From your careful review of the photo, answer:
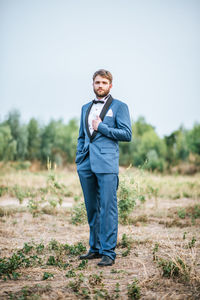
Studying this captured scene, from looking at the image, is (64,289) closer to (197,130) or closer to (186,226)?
(186,226)

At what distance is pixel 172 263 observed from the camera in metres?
2.91

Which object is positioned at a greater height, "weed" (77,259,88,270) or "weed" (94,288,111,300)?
"weed" (94,288,111,300)

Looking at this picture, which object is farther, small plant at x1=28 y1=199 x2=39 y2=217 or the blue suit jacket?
small plant at x1=28 y1=199 x2=39 y2=217

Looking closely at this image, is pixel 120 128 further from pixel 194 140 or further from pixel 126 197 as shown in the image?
pixel 194 140

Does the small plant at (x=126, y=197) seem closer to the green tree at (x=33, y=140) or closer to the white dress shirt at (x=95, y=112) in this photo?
the white dress shirt at (x=95, y=112)

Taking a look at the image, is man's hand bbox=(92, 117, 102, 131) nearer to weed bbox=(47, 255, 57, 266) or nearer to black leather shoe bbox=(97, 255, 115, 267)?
black leather shoe bbox=(97, 255, 115, 267)

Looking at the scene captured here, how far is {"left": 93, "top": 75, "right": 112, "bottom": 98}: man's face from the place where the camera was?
3.61 metres

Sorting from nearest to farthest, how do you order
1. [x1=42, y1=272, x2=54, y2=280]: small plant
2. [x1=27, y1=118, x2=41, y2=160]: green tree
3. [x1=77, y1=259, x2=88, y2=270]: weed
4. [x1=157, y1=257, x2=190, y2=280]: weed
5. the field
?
the field → [x1=157, y1=257, x2=190, y2=280]: weed → [x1=42, y1=272, x2=54, y2=280]: small plant → [x1=77, y1=259, x2=88, y2=270]: weed → [x1=27, y1=118, x2=41, y2=160]: green tree

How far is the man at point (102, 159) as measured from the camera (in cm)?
345

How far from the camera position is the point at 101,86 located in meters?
3.62

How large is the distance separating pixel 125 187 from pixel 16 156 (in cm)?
2060

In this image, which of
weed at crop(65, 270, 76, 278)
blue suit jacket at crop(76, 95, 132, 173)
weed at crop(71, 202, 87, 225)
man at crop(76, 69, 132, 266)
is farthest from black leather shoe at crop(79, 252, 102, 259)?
weed at crop(71, 202, 87, 225)

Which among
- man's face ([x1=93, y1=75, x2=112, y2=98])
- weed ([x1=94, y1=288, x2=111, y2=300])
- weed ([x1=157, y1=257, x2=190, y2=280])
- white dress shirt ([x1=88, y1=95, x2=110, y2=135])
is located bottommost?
weed ([x1=94, y1=288, x2=111, y2=300])

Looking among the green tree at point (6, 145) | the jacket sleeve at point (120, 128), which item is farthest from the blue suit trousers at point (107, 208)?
the green tree at point (6, 145)
